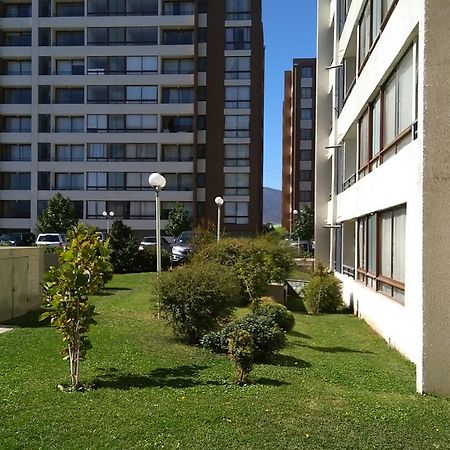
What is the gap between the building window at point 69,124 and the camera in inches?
1949

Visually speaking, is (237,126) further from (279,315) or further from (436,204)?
(436,204)

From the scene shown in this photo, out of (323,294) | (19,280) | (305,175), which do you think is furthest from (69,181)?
(19,280)

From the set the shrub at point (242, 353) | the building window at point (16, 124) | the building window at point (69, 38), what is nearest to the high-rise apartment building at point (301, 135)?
the building window at point (69, 38)

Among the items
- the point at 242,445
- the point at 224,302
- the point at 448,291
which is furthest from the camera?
the point at 224,302

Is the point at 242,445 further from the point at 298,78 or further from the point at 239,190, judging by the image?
the point at 298,78

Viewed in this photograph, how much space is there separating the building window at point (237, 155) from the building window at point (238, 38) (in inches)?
348

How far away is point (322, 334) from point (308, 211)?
42440mm

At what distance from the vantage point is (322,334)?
42.7 feet

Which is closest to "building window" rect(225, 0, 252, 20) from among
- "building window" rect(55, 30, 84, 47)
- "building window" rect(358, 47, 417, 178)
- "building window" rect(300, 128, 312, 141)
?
"building window" rect(55, 30, 84, 47)

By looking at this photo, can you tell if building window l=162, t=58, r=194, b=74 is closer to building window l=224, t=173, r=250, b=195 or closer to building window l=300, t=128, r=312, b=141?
building window l=224, t=173, r=250, b=195

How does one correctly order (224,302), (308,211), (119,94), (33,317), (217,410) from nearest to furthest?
(217,410) → (224,302) → (33,317) → (119,94) → (308,211)

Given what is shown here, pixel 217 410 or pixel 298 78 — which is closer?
pixel 217 410

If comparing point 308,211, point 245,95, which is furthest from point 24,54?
point 308,211

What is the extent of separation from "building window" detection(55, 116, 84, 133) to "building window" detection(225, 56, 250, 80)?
548 inches
